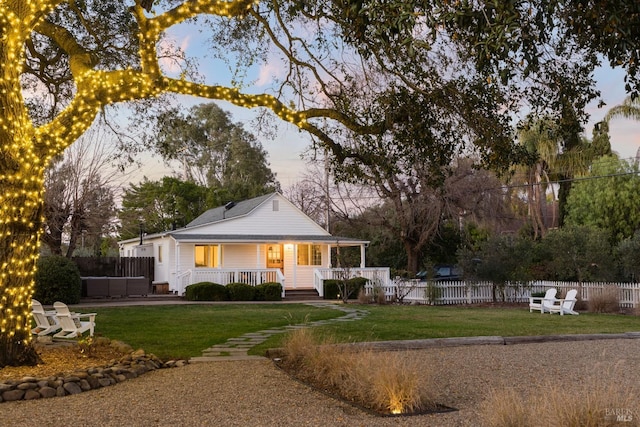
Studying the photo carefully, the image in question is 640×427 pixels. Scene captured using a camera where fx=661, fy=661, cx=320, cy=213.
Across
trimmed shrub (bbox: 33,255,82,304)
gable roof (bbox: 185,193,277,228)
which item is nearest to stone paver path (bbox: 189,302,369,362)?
trimmed shrub (bbox: 33,255,82,304)

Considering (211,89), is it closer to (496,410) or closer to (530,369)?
(530,369)

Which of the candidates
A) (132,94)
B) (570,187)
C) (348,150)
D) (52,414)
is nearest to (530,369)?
(348,150)

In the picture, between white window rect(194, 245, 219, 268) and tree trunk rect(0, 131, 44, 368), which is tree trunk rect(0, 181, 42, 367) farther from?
white window rect(194, 245, 219, 268)

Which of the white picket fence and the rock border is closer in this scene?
the rock border

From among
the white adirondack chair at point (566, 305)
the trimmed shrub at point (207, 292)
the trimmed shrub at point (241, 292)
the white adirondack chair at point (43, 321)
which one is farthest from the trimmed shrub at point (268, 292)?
the white adirondack chair at point (43, 321)

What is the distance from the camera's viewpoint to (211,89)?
10781mm

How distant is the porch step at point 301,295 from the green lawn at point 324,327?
7.27 metres

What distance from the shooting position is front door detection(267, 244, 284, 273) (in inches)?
1282

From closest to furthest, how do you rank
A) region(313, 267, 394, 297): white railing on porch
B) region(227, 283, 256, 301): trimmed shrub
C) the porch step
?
1. region(227, 283, 256, 301): trimmed shrub
2. region(313, 267, 394, 297): white railing on porch
3. the porch step

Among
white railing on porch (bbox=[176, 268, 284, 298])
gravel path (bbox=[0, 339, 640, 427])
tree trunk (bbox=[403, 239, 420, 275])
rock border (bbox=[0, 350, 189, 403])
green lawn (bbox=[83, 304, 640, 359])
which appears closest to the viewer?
gravel path (bbox=[0, 339, 640, 427])

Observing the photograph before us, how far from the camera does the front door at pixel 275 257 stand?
32562mm

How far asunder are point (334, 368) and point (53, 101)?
10.8 meters

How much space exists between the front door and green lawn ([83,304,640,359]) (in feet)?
37.2

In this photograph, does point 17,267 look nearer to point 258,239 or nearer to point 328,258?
point 258,239
